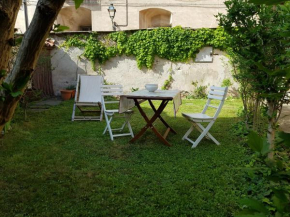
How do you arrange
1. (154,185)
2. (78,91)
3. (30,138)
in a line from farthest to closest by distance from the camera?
(78,91), (30,138), (154,185)

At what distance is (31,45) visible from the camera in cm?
68

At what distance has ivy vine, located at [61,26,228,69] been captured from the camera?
894 cm

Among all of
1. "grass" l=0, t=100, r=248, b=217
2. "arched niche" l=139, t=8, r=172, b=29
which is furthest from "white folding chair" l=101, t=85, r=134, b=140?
"arched niche" l=139, t=8, r=172, b=29

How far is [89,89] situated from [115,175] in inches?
161

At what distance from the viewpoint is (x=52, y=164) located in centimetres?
328

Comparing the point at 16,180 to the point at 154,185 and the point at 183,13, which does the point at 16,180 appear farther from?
the point at 183,13

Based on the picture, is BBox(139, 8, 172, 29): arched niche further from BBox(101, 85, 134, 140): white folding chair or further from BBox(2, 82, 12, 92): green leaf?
BBox(2, 82, 12, 92): green leaf

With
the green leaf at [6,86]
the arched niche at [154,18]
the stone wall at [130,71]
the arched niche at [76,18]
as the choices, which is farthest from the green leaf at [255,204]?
the arched niche at [76,18]

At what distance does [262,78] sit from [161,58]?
6670 mm

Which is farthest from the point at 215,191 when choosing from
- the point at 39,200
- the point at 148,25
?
the point at 148,25

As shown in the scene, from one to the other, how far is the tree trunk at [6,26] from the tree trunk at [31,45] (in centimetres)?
3

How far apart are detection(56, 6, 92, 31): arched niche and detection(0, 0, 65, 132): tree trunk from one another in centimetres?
1467

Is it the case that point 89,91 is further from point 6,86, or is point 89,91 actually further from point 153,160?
point 6,86

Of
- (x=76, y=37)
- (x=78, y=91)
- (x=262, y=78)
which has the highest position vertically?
(x=76, y=37)
